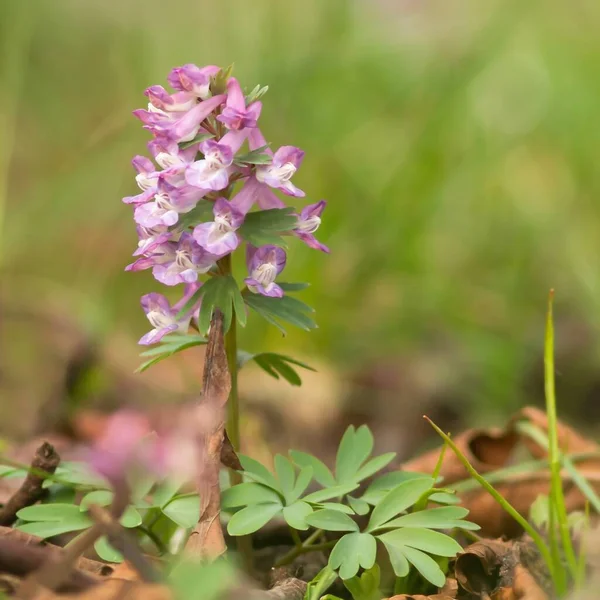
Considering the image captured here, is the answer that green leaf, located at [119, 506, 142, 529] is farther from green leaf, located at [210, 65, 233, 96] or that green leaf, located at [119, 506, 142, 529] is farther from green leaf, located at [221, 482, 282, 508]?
green leaf, located at [210, 65, 233, 96]

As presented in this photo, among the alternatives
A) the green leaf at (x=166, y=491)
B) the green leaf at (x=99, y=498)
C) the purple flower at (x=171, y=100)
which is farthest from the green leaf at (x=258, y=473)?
the purple flower at (x=171, y=100)

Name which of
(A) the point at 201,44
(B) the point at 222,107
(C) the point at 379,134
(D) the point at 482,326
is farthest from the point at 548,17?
(B) the point at 222,107

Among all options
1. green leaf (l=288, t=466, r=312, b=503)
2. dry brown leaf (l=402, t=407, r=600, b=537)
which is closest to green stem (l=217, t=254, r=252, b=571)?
green leaf (l=288, t=466, r=312, b=503)

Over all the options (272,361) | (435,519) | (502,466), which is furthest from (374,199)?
Answer: (435,519)

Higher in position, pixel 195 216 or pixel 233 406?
pixel 195 216

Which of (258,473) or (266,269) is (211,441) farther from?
(266,269)

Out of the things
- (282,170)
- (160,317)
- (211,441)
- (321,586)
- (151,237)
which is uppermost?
(282,170)

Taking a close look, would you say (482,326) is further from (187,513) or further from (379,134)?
(187,513)
